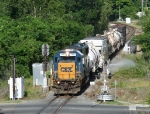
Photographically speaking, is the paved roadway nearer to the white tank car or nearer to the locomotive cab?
the locomotive cab

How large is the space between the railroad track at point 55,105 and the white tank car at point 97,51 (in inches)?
264

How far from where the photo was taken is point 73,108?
31.5 metres

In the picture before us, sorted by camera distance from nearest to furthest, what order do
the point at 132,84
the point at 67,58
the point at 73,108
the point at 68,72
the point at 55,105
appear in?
the point at 73,108 → the point at 55,105 → the point at 68,72 → the point at 67,58 → the point at 132,84

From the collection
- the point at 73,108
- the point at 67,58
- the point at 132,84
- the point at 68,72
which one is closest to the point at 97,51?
the point at 132,84

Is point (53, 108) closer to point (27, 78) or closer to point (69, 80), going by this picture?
point (69, 80)

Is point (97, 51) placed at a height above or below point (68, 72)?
above

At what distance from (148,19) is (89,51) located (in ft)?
39.0

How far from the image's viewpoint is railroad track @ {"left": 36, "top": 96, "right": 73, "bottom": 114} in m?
30.6

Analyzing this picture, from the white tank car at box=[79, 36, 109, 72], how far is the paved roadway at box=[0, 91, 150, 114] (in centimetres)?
795

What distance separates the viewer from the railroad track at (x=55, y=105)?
30562 mm

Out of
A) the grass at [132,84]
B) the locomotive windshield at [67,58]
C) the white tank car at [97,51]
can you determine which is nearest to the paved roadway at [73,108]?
the grass at [132,84]

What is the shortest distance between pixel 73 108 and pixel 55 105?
1647 mm

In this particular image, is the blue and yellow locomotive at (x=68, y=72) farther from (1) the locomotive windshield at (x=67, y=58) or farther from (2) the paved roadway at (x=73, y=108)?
(2) the paved roadway at (x=73, y=108)

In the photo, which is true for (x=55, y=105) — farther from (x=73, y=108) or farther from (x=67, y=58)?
(x=67, y=58)
